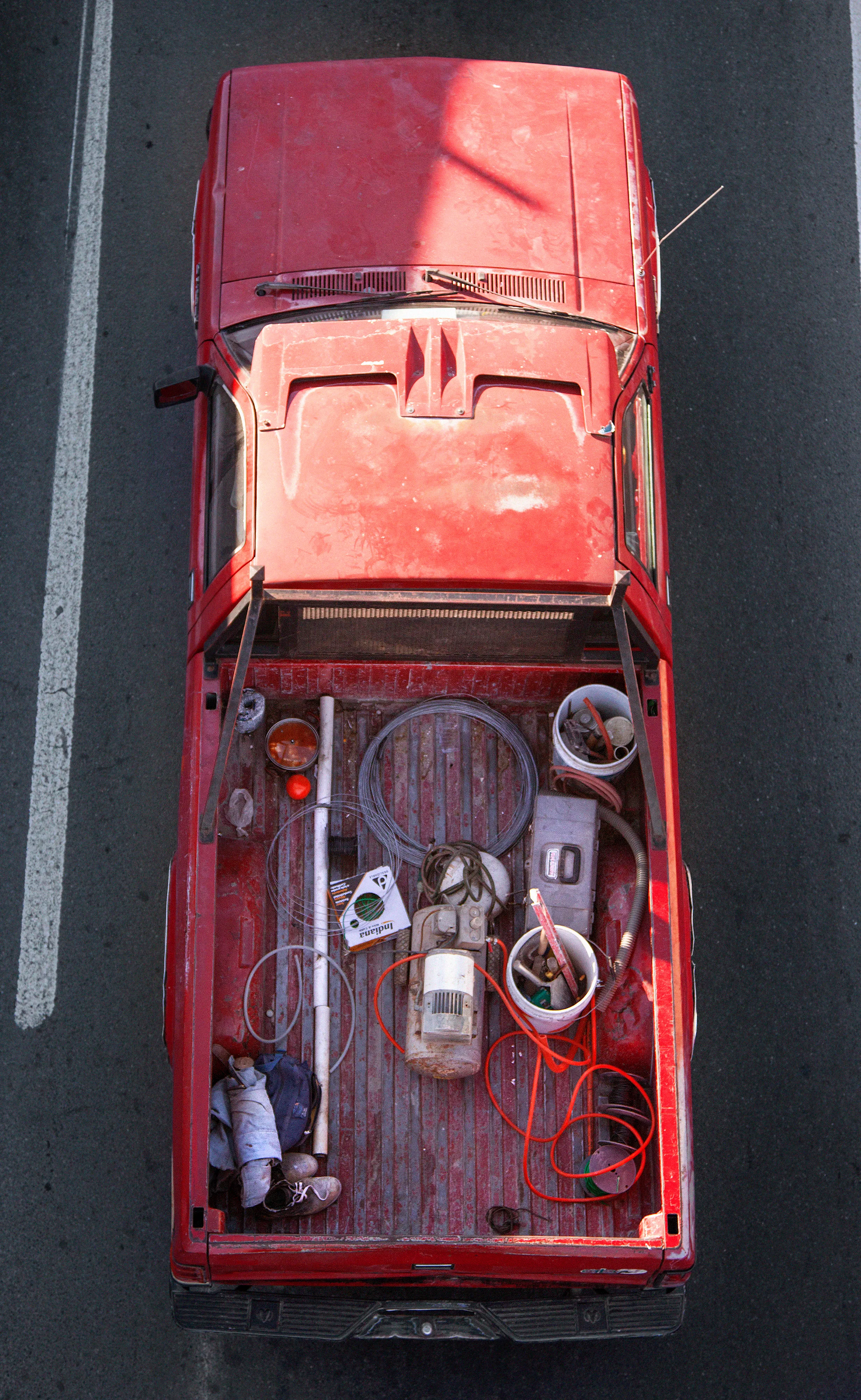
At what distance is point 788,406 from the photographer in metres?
6.63

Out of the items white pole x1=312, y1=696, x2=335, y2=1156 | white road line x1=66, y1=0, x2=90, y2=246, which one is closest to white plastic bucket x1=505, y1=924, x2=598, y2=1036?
white pole x1=312, y1=696, x2=335, y2=1156

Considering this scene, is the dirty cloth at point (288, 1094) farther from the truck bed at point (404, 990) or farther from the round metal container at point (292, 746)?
the round metal container at point (292, 746)

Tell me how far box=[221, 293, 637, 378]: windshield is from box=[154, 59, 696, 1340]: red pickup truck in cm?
1

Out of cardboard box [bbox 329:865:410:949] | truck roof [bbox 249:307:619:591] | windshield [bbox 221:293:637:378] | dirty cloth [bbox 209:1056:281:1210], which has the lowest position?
dirty cloth [bbox 209:1056:281:1210]

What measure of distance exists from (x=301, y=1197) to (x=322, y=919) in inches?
40.1

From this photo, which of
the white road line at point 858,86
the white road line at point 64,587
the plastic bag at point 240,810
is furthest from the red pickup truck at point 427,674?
the white road line at point 858,86

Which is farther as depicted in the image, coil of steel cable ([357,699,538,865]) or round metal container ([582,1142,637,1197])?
coil of steel cable ([357,699,538,865])

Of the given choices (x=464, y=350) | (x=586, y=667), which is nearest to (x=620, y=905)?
(x=586, y=667)

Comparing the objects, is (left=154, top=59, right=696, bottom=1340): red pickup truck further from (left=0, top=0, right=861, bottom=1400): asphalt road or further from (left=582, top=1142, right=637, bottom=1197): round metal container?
(left=0, top=0, right=861, bottom=1400): asphalt road

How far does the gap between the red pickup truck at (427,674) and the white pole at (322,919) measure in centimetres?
2

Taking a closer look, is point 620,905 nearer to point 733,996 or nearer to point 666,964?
point 666,964

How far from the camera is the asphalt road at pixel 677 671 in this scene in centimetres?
535

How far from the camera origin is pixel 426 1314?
14.1 feet

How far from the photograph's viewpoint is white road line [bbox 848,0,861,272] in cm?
693
